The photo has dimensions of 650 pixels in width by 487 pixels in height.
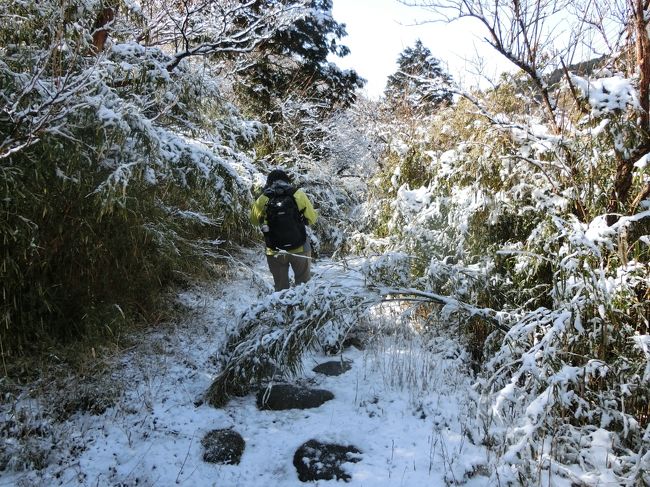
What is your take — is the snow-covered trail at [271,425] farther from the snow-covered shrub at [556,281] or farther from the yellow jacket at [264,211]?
the yellow jacket at [264,211]

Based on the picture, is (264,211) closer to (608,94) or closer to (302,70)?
(608,94)

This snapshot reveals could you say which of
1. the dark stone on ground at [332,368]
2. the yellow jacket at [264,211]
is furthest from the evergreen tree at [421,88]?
the dark stone on ground at [332,368]

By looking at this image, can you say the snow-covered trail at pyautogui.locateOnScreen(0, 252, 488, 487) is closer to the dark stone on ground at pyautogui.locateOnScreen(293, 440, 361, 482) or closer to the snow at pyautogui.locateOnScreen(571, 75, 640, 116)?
the dark stone on ground at pyautogui.locateOnScreen(293, 440, 361, 482)

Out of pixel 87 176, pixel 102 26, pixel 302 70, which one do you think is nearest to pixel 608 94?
pixel 87 176

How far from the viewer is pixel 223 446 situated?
10.4 feet

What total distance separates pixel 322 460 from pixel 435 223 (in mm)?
3480

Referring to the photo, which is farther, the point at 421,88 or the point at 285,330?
the point at 421,88

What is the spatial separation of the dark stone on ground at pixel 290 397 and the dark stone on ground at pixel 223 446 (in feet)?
1.54

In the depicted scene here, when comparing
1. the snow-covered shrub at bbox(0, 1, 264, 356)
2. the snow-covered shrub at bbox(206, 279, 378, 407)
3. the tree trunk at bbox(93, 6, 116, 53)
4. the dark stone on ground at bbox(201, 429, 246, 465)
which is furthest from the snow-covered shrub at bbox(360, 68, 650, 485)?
the tree trunk at bbox(93, 6, 116, 53)

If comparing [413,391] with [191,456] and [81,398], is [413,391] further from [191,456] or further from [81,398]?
[81,398]

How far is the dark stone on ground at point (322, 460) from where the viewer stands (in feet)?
9.66

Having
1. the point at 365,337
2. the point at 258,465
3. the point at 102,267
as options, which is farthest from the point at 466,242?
the point at 102,267

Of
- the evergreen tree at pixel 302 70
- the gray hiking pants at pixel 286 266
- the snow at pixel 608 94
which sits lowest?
the gray hiking pants at pixel 286 266

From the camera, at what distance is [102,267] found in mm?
4039
